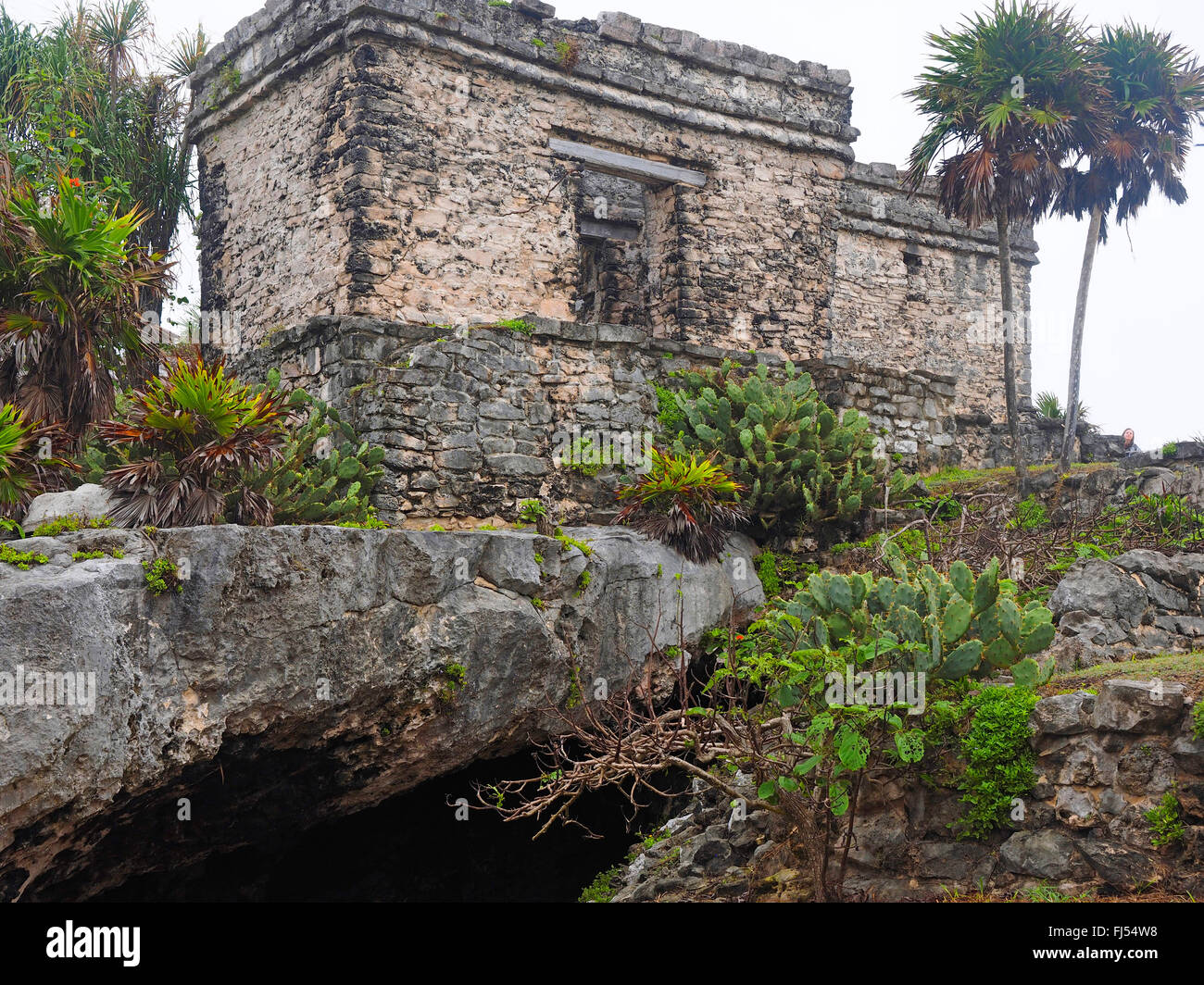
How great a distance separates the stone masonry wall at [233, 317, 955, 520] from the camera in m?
9.57

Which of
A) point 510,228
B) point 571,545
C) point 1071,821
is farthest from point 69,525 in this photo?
point 510,228

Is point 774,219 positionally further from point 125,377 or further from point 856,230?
point 125,377

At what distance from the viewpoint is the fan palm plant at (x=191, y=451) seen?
773 centimetres

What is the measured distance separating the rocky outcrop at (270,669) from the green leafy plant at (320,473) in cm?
81

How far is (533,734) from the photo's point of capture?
344 inches

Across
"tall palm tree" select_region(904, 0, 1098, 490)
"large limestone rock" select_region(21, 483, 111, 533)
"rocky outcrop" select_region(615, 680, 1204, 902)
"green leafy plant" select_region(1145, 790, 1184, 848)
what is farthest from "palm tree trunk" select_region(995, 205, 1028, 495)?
"large limestone rock" select_region(21, 483, 111, 533)

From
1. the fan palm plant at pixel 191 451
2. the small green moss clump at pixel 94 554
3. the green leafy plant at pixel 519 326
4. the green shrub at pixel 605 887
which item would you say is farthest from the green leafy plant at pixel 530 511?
the small green moss clump at pixel 94 554

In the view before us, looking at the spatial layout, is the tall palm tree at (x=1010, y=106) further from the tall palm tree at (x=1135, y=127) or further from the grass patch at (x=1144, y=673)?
the grass patch at (x=1144, y=673)

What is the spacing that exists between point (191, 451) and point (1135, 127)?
11335mm

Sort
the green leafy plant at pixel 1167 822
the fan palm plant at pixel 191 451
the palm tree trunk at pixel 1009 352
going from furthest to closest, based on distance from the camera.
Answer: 1. the palm tree trunk at pixel 1009 352
2. the fan palm plant at pixel 191 451
3. the green leafy plant at pixel 1167 822

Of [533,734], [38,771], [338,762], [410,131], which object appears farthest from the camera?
[410,131]
